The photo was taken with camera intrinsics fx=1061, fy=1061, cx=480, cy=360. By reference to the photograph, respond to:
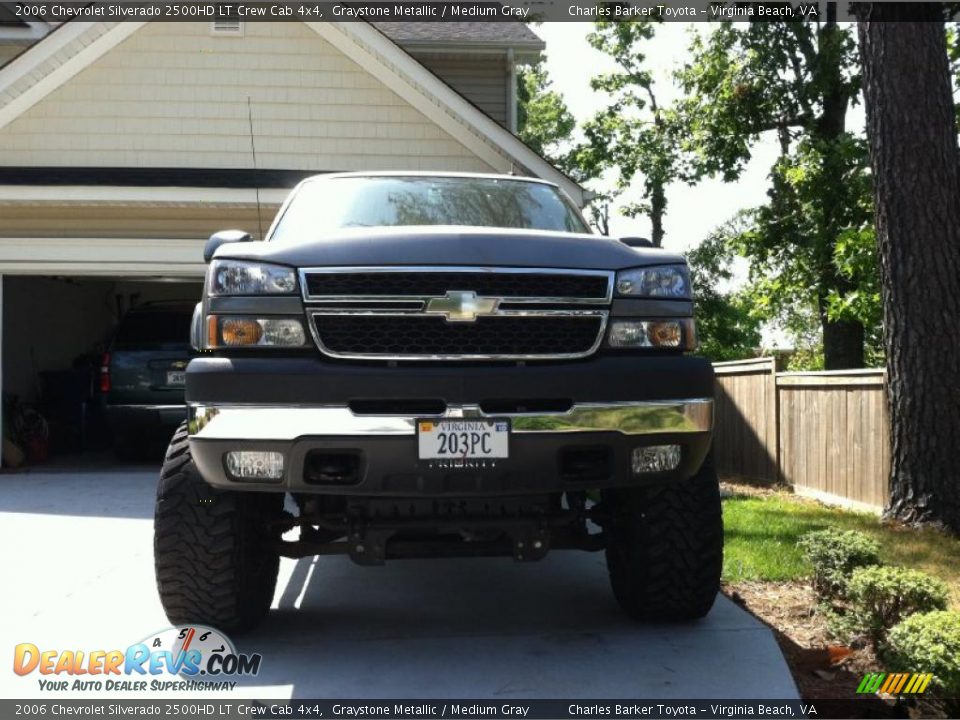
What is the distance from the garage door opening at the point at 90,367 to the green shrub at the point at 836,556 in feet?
26.1

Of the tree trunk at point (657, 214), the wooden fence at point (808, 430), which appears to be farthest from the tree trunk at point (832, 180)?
the tree trunk at point (657, 214)

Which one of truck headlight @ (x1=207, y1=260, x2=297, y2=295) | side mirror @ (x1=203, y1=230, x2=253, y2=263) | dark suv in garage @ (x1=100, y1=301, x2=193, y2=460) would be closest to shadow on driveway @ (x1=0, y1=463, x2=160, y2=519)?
dark suv in garage @ (x1=100, y1=301, x2=193, y2=460)

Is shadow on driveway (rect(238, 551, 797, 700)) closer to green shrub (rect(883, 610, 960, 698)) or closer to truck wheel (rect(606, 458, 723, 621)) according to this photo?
truck wheel (rect(606, 458, 723, 621))

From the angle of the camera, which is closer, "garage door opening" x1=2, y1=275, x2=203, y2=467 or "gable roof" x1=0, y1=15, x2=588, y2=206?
"gable roof" x1=0, y1=15, x2=588, y2=206

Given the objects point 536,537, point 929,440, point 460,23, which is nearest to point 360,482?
point 536,537

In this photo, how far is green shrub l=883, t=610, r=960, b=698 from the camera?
140 inches

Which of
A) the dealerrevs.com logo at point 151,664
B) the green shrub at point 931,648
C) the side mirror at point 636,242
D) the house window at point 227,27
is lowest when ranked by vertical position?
the dealerrevs.com logo at point 151,664

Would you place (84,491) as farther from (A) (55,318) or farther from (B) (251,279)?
(A) (55,318)

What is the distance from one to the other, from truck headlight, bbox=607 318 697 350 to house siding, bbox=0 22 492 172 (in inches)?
291

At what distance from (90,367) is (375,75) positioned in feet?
20.6

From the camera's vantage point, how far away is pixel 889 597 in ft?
13.9

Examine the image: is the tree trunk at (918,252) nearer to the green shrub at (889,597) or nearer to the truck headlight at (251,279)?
the green shrub at (889,597)

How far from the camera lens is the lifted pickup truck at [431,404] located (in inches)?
150

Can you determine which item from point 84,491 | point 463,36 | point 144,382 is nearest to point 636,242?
point 84,491
